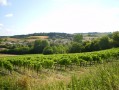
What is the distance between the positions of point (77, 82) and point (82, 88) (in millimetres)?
317

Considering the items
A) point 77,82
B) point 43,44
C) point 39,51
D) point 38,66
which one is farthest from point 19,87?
point 43,44

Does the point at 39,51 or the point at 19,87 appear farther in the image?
the point at 39,51

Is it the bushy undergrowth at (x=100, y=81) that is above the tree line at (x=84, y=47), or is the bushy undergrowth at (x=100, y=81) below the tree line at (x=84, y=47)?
above

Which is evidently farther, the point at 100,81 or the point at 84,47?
the point at 84,47

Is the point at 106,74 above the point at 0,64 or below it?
above

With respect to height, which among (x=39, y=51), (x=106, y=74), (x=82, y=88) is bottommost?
(x=39, y=51)

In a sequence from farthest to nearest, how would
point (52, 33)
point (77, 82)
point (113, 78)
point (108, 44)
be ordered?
1. point (52, 33)
2. point (108, 44)
3. point (77, 82)
4. point (113, 78)

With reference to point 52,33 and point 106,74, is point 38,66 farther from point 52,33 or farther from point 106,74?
point 52,33

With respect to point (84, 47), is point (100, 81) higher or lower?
higher

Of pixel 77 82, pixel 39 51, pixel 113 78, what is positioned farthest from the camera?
pixel 39 51

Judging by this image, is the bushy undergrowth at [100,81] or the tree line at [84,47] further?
the tree line at [84,47]

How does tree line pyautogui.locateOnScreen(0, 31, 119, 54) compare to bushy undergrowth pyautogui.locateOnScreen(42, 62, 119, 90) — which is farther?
tree line pyautogui.locateOnScreen(0, 31, 119, 54)

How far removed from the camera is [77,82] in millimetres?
4641

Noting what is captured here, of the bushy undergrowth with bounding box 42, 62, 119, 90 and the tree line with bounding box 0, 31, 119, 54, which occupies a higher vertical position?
the bushy undergrowth with bounding box 42, 62, 119, 90
